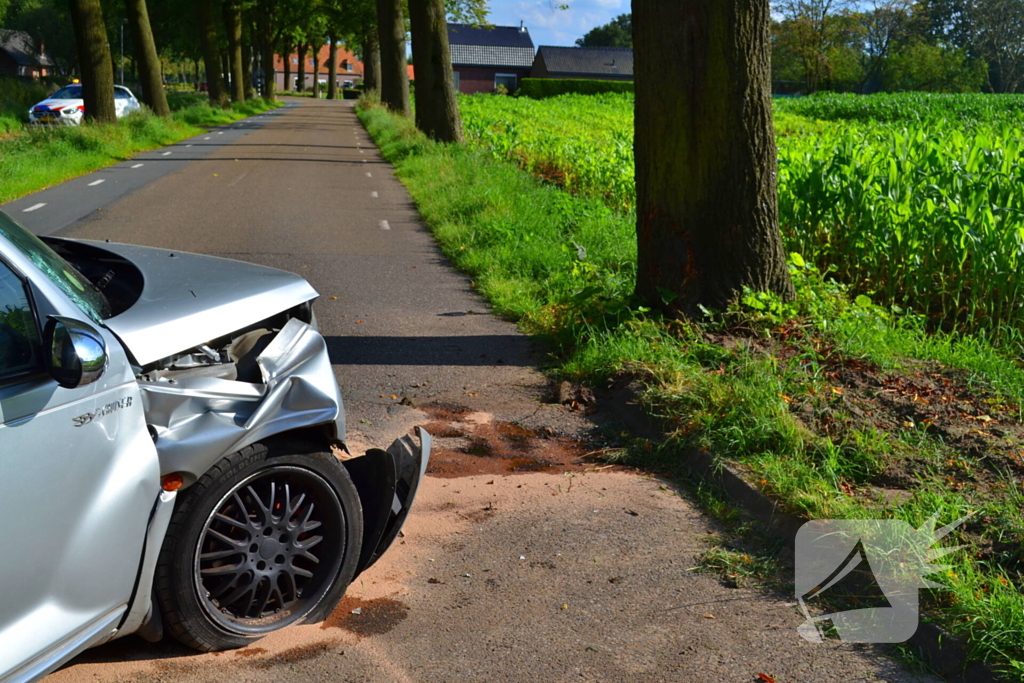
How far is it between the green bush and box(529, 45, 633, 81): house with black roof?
26.8m

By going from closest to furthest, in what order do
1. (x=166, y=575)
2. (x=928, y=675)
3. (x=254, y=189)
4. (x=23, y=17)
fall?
(x=166, y=575) < (x=928, y=675) < (x=254, y=189) < (x=23, y=17)

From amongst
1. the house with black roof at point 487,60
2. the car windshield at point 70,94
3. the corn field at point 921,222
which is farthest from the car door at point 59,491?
the house with black roof at point 487,60

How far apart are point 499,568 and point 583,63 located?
372 ft

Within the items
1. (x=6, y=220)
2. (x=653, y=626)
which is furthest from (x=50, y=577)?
(x=653, y=626)

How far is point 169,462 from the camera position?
2971 mm

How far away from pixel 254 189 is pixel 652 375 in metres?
12.5

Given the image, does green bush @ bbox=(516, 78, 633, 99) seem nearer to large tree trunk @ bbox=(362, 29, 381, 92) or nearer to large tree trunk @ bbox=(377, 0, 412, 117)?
large tree trunk @ bbox=(362, 29, 381, 92)

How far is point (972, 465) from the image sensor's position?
15.9 feet

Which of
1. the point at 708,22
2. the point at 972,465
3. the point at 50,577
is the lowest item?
the point at 972,465

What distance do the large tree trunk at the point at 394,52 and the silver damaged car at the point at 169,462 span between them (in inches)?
1149

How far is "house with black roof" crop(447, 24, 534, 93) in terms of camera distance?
115938mm

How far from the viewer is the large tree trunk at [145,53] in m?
28.1

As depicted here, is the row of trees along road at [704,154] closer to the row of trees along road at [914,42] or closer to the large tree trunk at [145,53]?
the large tree trunk at [145,53]

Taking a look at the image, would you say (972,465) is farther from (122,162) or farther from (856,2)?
(856,2)
